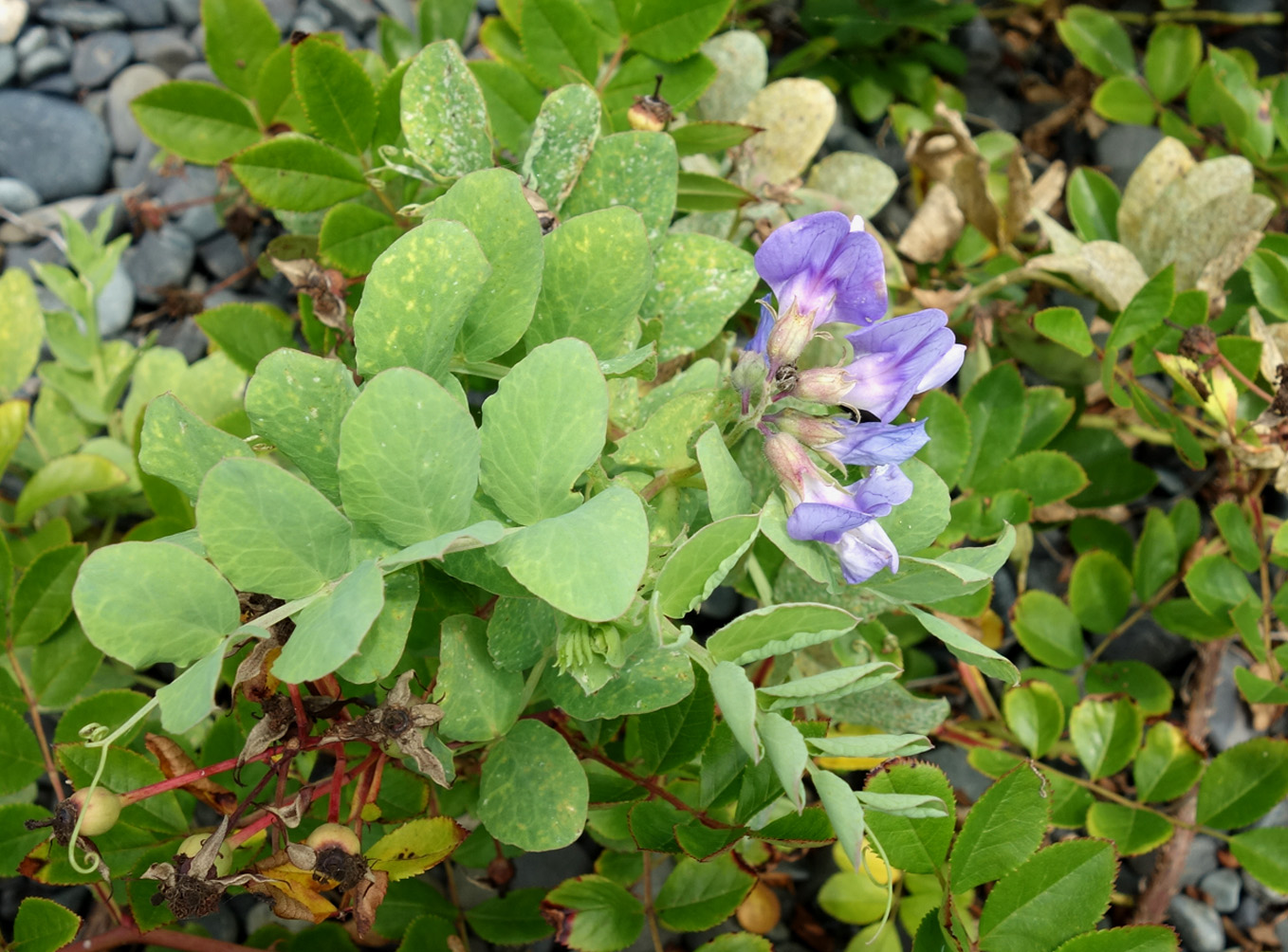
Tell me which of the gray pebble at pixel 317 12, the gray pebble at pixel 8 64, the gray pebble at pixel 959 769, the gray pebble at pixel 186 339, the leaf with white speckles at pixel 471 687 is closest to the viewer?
the leaf with white speckles at pixel 471 687

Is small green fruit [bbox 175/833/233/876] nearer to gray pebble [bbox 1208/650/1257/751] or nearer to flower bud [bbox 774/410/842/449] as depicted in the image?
flower bud [bbox 774/410/842/449]

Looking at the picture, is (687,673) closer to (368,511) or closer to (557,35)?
(368,511)

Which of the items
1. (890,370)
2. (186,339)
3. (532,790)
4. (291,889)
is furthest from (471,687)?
(186,339)

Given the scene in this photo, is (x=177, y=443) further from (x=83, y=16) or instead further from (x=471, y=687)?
(x=83, y=16)

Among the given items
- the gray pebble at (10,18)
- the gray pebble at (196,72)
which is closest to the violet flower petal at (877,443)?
the gray pebble at (196,72)

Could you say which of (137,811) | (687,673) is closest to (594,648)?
(687,673)

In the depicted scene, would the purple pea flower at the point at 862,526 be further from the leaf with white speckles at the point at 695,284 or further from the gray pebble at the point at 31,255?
the gray pebble at the point at 31,255

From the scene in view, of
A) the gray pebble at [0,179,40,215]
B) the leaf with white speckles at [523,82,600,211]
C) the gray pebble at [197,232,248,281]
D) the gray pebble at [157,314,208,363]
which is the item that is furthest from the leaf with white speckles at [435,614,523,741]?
the gray pebble at [0,179,40,215]
